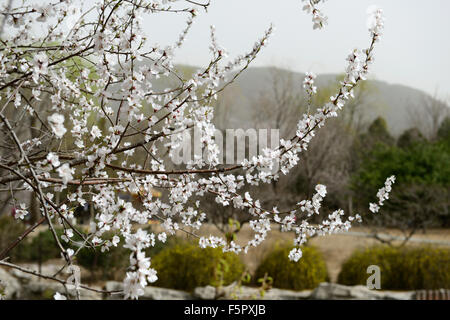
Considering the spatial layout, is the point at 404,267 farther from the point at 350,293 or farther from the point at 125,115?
the point at 125,115

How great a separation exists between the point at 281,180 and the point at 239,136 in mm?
1979

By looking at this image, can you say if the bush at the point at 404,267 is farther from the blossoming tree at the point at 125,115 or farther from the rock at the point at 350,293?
the blossoming tree at the point at 125,115

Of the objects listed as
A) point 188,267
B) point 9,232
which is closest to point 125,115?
point 188,267

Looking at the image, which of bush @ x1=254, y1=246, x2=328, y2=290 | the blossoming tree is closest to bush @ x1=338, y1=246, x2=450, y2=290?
bush @ x1=254, y1=246, x2=328, y2=290

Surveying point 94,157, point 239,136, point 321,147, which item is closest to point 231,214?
point 239,136

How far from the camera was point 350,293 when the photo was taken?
7316mm

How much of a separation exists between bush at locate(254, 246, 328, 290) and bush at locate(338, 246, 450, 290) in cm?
54

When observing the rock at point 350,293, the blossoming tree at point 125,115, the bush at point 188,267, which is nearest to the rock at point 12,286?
the bush at point 188,267

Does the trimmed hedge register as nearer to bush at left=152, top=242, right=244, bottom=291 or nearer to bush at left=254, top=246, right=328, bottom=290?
bush at left=152, top=242, right=244, bottom=291

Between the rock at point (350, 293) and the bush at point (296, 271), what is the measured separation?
0.53m

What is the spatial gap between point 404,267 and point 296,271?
1.99 m

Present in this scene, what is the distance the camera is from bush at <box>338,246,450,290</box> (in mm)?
7610

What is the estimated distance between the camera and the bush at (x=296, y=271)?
8.10 m

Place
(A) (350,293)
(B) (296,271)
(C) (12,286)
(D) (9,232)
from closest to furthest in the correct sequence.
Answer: (A) (350,293) < (C) (12,286) < (B) (296,271) < (D) (9,232)
